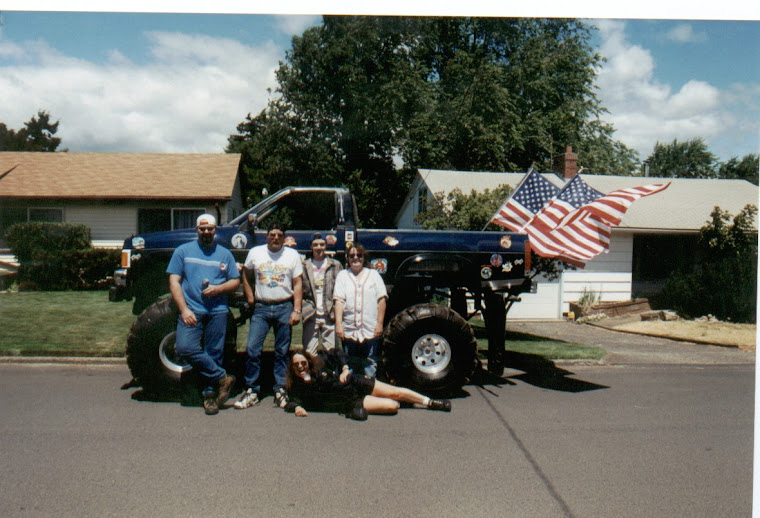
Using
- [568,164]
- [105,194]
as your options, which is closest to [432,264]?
[568,164]

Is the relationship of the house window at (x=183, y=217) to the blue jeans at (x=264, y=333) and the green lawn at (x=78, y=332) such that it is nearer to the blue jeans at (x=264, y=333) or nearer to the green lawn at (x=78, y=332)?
the green lawn at (x=78, y=332)

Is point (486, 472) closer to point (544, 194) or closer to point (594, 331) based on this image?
point (544, 194)

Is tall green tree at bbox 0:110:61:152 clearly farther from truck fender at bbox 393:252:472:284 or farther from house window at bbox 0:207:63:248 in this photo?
truck fender at bbox 393:252:472:284

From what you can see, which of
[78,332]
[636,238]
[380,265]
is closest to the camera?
[380,265]

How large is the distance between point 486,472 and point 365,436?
4.12 feet

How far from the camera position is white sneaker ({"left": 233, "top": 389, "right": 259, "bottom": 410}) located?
6.24 meters

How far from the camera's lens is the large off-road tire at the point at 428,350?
7141mm

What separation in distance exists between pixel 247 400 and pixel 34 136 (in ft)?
117

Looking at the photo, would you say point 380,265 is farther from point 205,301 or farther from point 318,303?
point 205,301

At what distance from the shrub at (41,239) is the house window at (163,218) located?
2206mm

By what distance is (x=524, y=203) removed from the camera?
8.85 metres

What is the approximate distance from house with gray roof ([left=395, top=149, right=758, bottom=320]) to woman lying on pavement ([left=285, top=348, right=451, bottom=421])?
9.69 meters

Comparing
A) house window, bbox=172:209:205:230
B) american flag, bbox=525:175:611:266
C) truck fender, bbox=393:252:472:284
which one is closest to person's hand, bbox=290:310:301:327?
truck fender, bbox=393:252:472:284

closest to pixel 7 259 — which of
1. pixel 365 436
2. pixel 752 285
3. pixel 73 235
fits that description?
pixel 73 235
